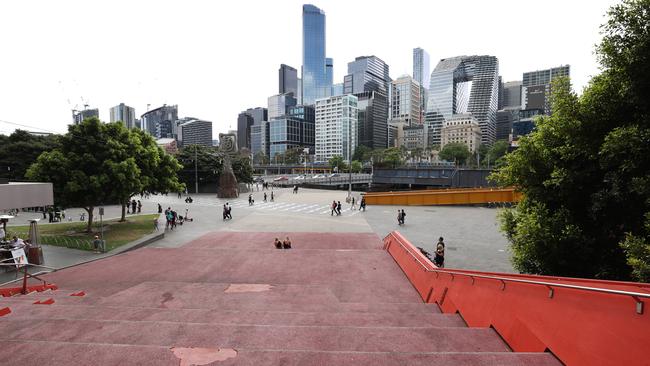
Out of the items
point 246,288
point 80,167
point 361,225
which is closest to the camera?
point 246,288

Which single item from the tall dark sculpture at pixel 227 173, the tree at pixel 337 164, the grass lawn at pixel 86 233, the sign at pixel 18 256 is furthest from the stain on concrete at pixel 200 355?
the tree at pixel 337 164

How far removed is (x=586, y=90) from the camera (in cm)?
732

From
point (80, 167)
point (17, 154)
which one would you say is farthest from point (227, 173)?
point (80, 167)

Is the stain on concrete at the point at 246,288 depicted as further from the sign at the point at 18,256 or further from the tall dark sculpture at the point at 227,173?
the tall dark sculpture at the point at 227,173

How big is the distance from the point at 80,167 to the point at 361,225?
63.0 feet

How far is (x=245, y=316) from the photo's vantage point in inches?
283

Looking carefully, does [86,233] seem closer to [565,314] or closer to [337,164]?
[565,314]

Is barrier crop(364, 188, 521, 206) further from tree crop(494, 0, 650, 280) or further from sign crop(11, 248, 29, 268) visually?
sign crop(11, 248, 29, 268)

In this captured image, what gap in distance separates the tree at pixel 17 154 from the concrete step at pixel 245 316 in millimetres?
45101

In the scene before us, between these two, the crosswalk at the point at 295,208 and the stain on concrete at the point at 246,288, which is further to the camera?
the crosswalk at the point at 295,208

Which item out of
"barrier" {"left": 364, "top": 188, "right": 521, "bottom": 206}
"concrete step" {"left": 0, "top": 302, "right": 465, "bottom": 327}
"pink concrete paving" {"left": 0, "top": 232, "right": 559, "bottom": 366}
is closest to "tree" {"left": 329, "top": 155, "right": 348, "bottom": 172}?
"barrier" {"left": 364, "top": 188, "right": 521, "bottom": 206}

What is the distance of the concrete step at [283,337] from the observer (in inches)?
200

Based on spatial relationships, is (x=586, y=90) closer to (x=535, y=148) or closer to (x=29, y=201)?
(x=535, y=148)

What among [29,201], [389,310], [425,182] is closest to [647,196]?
[389,310]
